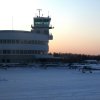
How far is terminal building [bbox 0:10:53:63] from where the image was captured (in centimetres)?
8156

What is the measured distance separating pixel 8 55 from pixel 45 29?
48.6 feet

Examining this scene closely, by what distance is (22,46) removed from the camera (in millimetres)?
82625

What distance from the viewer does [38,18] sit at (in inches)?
3620

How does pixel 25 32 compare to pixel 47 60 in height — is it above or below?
above

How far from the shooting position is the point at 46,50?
288ft

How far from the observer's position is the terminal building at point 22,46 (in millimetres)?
81562
